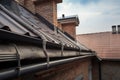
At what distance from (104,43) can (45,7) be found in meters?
6.59

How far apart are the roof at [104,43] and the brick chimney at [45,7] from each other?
16.5 ft

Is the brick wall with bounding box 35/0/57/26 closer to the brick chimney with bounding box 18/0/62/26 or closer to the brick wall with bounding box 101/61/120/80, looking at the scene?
the brick chimney with bounding box 18/0/62/26

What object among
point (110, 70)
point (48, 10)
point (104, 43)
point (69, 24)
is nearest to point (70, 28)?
point (69, 24)

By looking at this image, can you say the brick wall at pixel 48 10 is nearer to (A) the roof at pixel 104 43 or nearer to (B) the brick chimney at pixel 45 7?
(B) the brick chimney at pixel 45 7

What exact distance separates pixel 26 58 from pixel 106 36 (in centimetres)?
1175

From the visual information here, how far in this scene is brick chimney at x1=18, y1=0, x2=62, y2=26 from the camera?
6055 mm

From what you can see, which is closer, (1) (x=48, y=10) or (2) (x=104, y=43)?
(1) (x=48, y=10)

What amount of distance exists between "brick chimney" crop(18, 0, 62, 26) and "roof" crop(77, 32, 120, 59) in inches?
198

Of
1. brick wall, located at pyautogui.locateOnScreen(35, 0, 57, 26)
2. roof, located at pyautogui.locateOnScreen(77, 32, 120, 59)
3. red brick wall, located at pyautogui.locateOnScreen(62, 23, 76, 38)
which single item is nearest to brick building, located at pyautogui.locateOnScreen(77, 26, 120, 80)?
roof, located at pyautogui.locateOnScreen(77, 32, 120, 59)

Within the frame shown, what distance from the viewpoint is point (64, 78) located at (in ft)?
11.4

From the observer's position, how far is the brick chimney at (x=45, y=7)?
6055 millimetres

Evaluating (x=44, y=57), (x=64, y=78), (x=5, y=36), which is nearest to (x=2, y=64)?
(x=5, y=36)

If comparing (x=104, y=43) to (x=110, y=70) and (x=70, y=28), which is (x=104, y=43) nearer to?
(x=110, y=70)

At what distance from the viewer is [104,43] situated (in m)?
11.6
